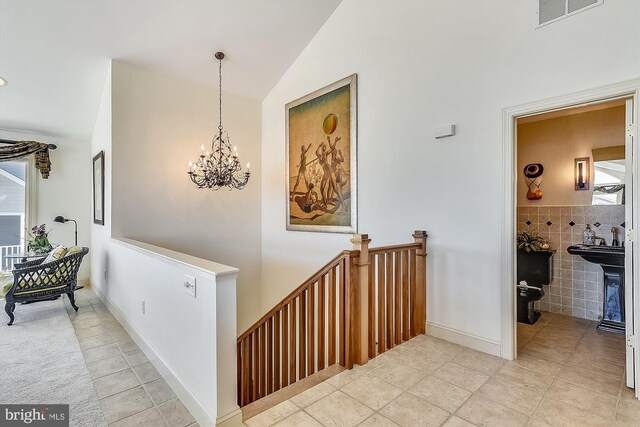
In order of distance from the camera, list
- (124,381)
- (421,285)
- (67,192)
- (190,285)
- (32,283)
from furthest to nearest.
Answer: (67,192), (32,283), (421,285), (124,381), (190,285)

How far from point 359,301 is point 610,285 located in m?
2.81

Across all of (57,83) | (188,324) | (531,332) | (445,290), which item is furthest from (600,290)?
(57,83)

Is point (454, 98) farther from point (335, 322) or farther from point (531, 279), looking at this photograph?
point (531, 279)

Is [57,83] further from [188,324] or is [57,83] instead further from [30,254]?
[188,324]

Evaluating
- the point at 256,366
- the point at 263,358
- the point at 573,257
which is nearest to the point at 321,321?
the point at 263,358

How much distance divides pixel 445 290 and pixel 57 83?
207 inches

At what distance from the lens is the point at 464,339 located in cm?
281

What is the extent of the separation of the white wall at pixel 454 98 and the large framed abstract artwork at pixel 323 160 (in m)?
0.16

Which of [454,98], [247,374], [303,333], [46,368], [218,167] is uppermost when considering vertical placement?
[454,98]

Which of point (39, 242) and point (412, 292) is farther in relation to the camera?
point (39, 242)

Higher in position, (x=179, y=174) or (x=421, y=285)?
(x=179, y=174)

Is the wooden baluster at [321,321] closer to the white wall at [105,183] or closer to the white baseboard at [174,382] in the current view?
the white baseboard at [174,382]

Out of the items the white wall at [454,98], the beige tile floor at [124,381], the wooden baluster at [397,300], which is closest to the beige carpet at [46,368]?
the beige tile floor at [124,381]

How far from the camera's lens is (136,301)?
10.1ft
